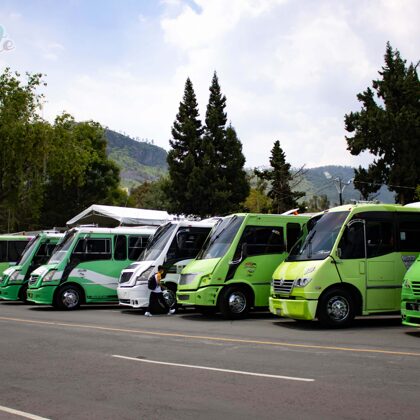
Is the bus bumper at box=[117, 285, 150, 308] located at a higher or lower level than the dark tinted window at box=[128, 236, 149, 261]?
lower

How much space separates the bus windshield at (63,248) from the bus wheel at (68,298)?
996 mm

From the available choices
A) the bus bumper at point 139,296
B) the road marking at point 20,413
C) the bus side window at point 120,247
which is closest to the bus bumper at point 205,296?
the bus bumper at point 139,296

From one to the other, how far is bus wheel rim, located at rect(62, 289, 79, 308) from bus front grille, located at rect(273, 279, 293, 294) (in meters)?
8.67

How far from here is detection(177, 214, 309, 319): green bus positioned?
15.9 meters

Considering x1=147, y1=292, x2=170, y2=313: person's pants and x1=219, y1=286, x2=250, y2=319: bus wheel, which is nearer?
x1=219, y1=286, x2=250, y2=319: bus wheel

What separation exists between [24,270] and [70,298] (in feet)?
12.8

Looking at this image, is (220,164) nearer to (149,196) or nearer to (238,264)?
(238,264)

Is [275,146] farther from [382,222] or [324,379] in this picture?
[324,379]

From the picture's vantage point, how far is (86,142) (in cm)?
4172

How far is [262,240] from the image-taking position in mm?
16578

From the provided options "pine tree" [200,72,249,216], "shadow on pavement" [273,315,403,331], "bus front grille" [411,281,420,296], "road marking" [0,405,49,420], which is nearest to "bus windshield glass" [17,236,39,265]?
"shadow on pavement" [273,315,403,331]

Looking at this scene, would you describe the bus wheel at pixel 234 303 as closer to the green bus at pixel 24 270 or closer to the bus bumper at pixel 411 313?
the bus bumper at pixel 411 313

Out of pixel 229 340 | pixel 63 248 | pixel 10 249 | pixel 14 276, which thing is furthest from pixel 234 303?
pixel 10 249

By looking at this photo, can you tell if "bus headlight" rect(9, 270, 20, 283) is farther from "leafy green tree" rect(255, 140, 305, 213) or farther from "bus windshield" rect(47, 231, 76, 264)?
"leafy green tree" rect(255, 140, 305, 213)
